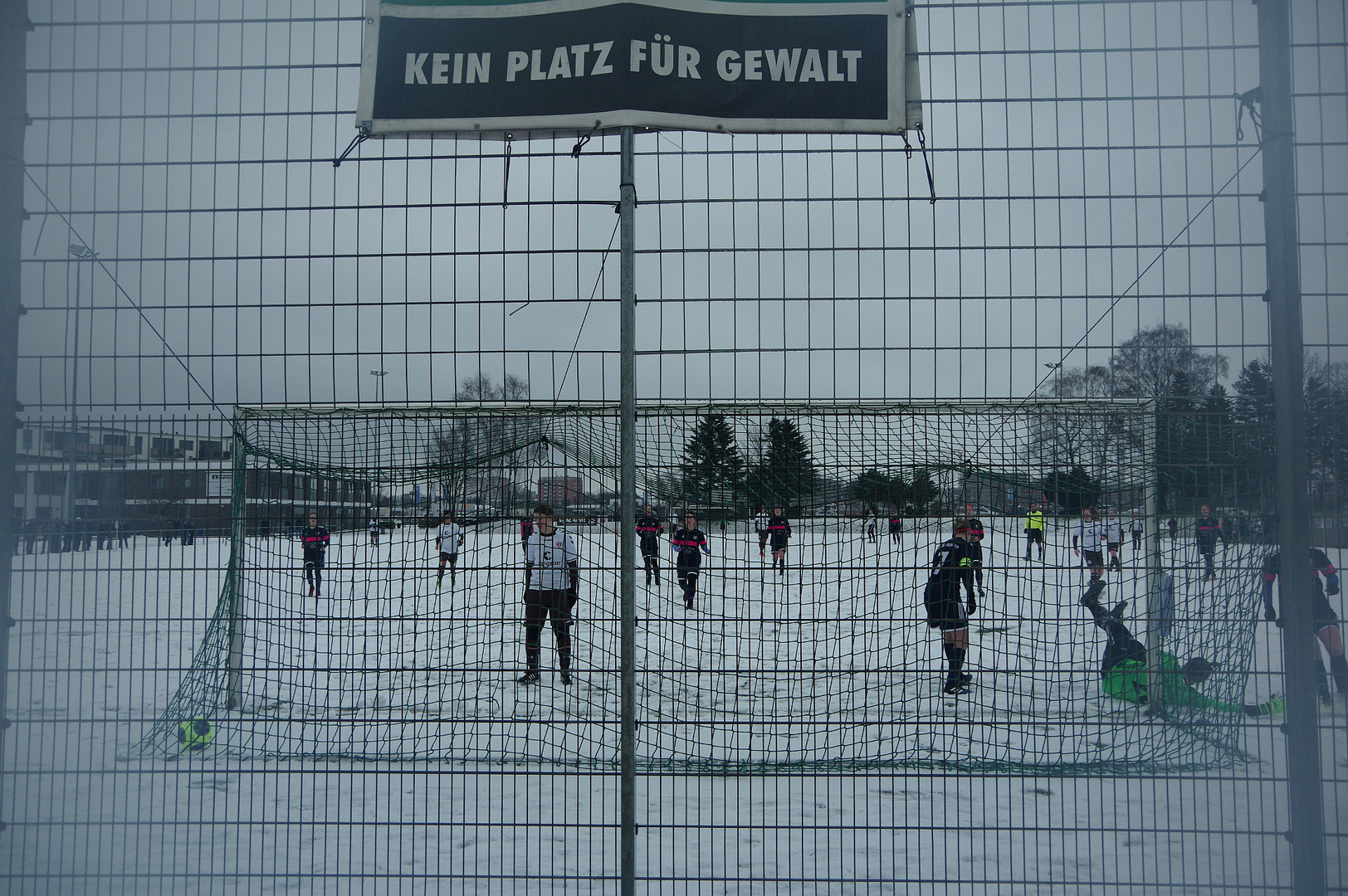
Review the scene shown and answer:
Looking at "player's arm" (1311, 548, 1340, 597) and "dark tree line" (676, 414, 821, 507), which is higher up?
"dark tree line" (676, 414, 821, 507)

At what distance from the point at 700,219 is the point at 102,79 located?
3.01 m

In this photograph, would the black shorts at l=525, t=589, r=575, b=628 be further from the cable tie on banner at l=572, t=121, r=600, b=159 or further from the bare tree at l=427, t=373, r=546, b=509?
the cable tie on banner at l=572, t=121, r=600, b=159

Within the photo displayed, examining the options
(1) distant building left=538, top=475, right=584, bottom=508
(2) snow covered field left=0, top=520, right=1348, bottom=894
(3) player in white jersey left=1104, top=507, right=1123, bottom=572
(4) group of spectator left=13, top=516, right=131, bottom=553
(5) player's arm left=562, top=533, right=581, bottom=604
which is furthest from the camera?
(3) player in white jersey left=1104, top=507, right=1123, bottom=572

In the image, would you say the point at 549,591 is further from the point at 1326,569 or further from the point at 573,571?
the point at 1326,569

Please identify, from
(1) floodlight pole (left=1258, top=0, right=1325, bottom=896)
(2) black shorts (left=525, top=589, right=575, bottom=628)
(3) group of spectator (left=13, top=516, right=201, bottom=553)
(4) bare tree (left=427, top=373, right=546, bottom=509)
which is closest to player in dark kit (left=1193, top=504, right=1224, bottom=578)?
(1) floodlight pole (left=1258, top=0, right=1325, bottom=896)

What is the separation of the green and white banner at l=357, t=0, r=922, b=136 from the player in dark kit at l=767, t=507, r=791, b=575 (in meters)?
2.02

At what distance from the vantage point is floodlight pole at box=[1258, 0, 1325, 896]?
3.29m

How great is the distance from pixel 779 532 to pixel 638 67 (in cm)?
263

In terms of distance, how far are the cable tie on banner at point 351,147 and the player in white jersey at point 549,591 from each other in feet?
6.63

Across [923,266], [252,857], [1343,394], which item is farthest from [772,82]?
[252,857]

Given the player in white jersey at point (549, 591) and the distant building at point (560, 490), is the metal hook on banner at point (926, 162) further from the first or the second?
the player in white jersey at point (549, 591)

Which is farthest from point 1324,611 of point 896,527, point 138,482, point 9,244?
point 9,244

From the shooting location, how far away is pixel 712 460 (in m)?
4.25

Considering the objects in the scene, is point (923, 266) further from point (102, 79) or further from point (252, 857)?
point (252, 857)
